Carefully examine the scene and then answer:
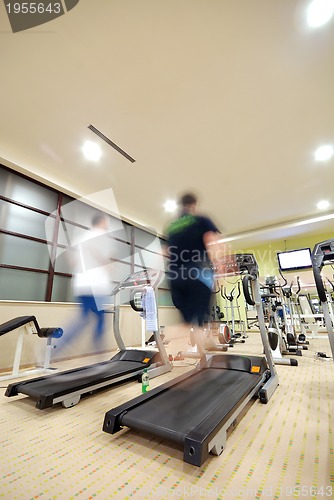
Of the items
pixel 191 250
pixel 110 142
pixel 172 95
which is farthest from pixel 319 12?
pixel 110 142

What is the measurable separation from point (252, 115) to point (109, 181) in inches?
109

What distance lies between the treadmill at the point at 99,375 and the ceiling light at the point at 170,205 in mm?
2768

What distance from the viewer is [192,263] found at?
246 centimetres

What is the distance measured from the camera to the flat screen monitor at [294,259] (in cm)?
710

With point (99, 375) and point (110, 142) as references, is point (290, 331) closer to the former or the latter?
point (99, 375)

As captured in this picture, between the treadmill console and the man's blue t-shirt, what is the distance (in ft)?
0.60

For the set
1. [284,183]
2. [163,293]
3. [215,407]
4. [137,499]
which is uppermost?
[284,183]

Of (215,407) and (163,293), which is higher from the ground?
(163,293)

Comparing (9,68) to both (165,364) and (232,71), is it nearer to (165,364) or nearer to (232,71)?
(232,71)

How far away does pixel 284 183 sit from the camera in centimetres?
466

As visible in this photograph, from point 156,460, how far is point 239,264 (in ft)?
5.86

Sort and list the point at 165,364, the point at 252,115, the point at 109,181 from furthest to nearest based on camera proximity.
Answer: the point at 109,181, the point at 252,115, the point at 165,364

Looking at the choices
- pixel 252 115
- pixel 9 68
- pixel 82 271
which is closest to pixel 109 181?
pixel 82 271

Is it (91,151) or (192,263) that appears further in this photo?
(91,151)
